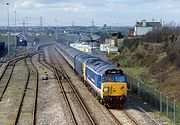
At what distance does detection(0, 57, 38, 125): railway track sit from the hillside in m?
11.2

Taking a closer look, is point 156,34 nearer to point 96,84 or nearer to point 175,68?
point 175,68

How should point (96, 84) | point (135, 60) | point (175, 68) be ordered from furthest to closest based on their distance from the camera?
point (135, 60) → point (175, 68) → point (96, 84)

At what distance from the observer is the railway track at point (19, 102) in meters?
27.2

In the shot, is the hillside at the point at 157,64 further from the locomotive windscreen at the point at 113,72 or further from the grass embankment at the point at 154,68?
the locomotive windscreen at the point at 113,72

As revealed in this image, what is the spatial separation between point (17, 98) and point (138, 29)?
85.5 meters

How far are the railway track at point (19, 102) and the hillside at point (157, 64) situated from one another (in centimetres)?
1116

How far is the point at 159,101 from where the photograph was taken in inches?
1160

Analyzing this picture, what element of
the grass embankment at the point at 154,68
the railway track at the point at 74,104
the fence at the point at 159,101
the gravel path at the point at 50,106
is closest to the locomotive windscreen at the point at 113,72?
the fence at the point at 159,101

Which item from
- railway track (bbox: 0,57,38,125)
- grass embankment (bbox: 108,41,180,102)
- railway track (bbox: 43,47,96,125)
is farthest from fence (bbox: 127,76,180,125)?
railway track (bbox: 0,57,38,125)

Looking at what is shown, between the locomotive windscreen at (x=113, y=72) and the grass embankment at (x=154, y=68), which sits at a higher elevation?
the locomotive windscreen at (x=113, y=72)

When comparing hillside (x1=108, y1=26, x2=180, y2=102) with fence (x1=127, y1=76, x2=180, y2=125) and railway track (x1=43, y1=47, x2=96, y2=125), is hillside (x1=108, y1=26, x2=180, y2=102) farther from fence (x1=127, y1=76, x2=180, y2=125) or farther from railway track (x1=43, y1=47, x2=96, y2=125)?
railway track (x1=43, y1=47, x2=96, y2=125)

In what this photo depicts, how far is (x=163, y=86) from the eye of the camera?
3994cm

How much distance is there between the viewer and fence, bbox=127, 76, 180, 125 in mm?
26420

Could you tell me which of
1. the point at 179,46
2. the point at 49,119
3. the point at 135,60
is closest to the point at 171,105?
the point at 49,119
